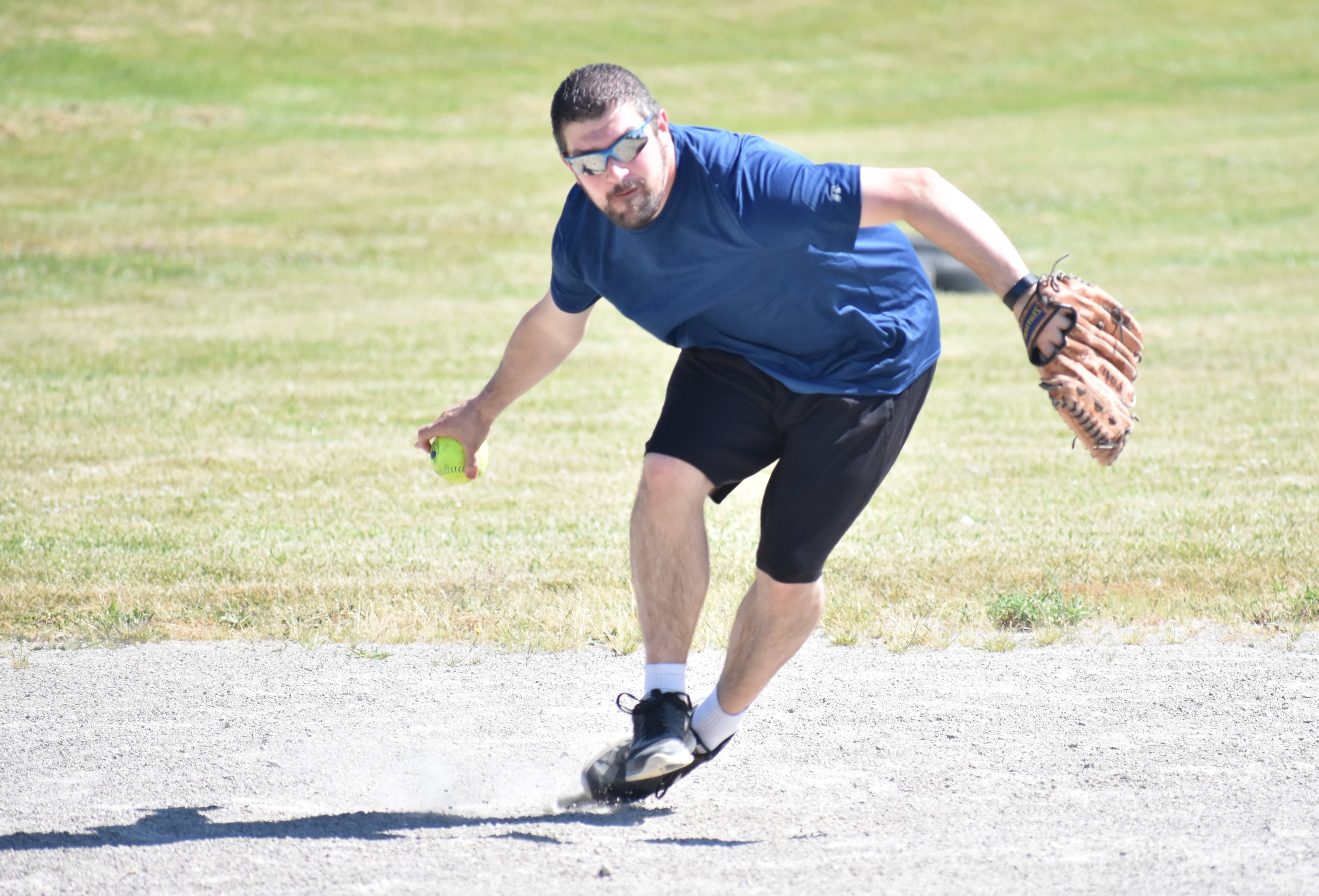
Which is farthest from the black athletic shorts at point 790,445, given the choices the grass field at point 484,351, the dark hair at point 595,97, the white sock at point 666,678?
the grass field at point 484,351

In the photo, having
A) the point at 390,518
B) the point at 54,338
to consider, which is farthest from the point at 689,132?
the point at 54,338

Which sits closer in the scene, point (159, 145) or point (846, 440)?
point (846, 440)

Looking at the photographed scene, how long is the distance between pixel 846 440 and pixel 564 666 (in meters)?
1.91

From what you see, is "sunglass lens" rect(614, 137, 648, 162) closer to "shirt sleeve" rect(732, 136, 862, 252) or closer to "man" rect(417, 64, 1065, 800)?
"man" rect(417, 64, 1065, 800)

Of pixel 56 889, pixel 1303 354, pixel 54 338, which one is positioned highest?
pixel 56 889

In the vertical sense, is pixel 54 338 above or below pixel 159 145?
above

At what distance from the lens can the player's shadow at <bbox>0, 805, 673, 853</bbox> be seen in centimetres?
380

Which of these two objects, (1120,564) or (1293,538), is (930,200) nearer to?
(1120,564)

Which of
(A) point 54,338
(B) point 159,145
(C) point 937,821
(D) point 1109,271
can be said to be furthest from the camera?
(B) point 159,145

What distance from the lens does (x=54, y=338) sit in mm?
13781

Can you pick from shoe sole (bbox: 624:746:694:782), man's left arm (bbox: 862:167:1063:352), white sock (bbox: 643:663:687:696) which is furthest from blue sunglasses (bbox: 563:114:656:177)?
shoe sole (bbox: 624:746:694:782)

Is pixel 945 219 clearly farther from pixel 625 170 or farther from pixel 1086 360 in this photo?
pixel 625 170

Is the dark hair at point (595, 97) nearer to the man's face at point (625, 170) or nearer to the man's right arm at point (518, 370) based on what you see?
the man's face at point (625, 170)

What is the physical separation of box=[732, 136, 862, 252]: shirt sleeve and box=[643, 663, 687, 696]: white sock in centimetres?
128
